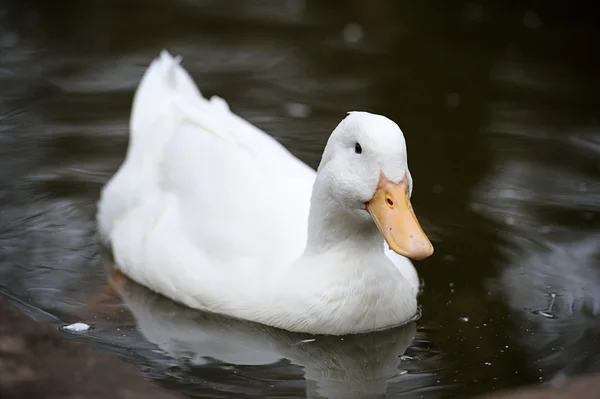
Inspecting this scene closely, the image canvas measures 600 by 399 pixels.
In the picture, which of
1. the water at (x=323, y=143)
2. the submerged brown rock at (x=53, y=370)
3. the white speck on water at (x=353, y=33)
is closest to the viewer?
the submerged brown rock at (x=53, y=370)

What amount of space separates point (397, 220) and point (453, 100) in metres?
4.08

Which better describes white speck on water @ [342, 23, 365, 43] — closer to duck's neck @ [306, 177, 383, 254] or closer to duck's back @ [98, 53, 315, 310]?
duck's back @ [98, 53, 315, 310]

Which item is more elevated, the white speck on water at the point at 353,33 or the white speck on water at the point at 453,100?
the white speck on water at the point at 353,33

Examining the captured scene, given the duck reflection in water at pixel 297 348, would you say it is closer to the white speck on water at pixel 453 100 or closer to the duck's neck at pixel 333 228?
the duck's neck at pixel 333 228

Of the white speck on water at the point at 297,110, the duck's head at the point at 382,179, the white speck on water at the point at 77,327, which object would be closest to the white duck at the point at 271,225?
the duck's head at the point at 382,179

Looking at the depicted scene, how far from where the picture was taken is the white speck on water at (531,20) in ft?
33.0

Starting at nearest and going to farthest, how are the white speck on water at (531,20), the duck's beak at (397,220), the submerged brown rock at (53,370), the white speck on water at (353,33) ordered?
the submerged brown rock at (53,370), the duck's beak at (397,220), the white speck on water at (353,33), the white speck on water at (531,20)

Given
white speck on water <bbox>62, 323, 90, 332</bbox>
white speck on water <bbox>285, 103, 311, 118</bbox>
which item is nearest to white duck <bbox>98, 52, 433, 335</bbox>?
white speck on water <bbox>62, 323, 90, 332</bbox>

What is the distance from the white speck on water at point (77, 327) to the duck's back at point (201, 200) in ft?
1.66

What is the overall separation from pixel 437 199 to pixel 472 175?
0.47 m

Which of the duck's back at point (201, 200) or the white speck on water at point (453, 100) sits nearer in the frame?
the duck's back at point (201, 200)

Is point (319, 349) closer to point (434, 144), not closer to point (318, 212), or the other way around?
point (318, 212)

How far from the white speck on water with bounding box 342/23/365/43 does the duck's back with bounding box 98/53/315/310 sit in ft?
11.0

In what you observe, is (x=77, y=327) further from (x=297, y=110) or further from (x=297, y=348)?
(x=297, y=110)
